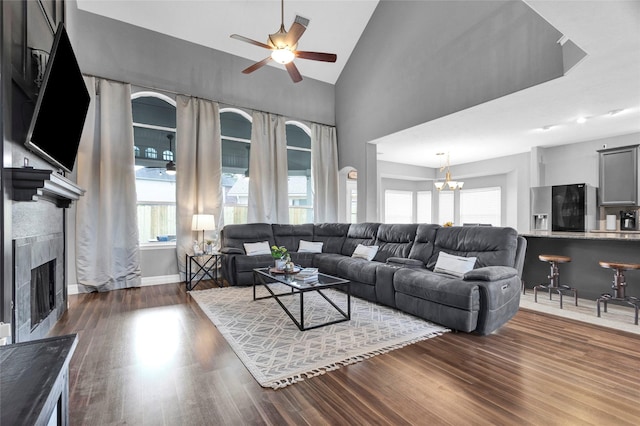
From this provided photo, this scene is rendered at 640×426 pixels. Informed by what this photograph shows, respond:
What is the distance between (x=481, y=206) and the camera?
879 cm

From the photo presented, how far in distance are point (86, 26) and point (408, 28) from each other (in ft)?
17.2

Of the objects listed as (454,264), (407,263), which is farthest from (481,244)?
(407,263)

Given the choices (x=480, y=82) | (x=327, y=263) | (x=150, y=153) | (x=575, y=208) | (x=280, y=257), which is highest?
(x=480, y=82)

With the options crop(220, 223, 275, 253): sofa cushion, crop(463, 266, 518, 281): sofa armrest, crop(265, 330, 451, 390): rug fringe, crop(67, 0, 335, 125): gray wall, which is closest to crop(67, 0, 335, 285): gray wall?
crop(67, 0, 335, 125): gray wall

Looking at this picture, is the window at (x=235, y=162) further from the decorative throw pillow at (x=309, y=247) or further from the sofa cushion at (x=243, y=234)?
the decorative throw pillow at (x=309, y=247)

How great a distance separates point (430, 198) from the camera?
33.1 ft

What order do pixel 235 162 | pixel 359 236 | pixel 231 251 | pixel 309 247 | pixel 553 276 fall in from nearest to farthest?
pixel 553 276
pixel 231 251
pixel 359 236
pixel 309 247
pixel 235 162

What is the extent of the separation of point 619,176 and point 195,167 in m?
7.74

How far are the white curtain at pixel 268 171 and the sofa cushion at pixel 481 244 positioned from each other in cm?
337

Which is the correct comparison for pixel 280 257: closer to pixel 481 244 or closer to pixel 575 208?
pixel 481 244

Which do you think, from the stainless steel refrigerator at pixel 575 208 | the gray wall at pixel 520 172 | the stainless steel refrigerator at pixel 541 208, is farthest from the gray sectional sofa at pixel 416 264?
the gray wall at pixel 520 172

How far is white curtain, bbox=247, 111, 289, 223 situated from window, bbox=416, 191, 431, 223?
538 cm

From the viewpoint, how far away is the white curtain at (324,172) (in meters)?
7.08

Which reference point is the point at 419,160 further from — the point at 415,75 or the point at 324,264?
the point at 324,264
